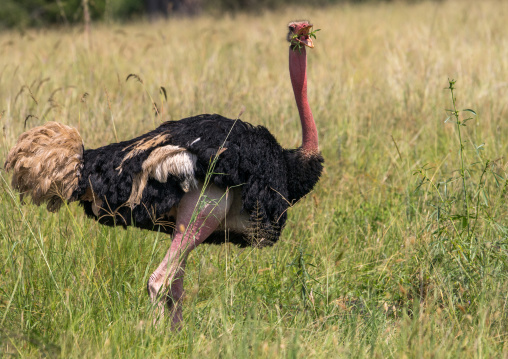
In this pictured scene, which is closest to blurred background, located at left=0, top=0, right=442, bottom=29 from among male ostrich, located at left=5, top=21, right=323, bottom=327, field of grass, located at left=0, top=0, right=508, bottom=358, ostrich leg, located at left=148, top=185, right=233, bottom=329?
field of grass, located at left=0, top=0, right=508, bottom=358

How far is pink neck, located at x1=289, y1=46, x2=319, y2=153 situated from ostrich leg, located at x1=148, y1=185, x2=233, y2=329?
574mm

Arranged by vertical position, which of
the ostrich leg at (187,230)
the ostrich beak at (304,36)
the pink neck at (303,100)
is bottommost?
the ostrich leg at (187,230)

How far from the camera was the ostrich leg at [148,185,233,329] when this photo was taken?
3.11 metres

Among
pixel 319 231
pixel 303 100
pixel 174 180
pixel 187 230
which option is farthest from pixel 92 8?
pixel 187 230

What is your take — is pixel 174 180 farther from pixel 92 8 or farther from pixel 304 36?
pixel 92 8

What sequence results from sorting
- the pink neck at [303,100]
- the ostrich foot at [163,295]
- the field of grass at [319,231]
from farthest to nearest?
the pink neck at [303,100] < the ostrich foot at [163,295] < the field of grass at [319,231]

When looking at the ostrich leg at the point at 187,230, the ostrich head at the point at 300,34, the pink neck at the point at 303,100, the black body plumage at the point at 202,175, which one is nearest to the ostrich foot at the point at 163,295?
the ostrich leg at the point at 187,230

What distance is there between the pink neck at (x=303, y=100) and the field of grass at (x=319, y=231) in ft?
1.71

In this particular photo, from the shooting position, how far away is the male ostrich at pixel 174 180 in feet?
10.4

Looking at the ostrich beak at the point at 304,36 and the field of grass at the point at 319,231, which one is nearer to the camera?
the field of grass at the point at 319,231

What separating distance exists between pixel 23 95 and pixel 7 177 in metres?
1.99

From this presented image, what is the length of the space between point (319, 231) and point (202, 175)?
3.64 feet

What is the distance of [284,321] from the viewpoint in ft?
10.5

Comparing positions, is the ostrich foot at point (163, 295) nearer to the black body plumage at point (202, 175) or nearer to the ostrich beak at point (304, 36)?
the black body plumage at point (202, 175)
